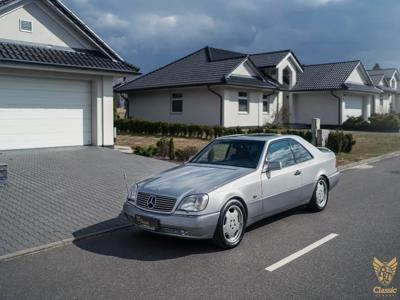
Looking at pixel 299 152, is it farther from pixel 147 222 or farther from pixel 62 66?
pixel 62 66

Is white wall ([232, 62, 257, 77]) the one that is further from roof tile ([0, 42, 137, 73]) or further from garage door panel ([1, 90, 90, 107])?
garage door panel ([1, 90, 90, 107])

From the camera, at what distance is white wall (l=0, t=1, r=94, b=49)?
14273 millimetres

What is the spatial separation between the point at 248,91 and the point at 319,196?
71.6ft

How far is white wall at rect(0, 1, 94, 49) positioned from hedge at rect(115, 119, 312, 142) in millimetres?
8533

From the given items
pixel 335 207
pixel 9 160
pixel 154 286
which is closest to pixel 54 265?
pixel 154 286

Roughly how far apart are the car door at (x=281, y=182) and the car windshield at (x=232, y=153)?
0.21m

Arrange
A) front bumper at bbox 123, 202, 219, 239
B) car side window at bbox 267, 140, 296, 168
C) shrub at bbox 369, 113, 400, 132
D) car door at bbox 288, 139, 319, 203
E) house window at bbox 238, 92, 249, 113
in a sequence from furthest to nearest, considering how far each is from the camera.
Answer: shrub at bbox 369, 113, 400, 132
house window at bbox 238, 92, 249, 113
car door at bbox 288, 139, 319, 203
car side window at bbox 267, 140, 296, 168
front bumper at bbox 123, 202, 219, 239

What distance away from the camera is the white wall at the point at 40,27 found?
14273 mm

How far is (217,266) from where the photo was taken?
5082mm

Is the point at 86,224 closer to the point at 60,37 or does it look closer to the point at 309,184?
the point at 309,184

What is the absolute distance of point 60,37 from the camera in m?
15.5

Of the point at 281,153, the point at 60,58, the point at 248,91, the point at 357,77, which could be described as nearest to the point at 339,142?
the point at 60,58

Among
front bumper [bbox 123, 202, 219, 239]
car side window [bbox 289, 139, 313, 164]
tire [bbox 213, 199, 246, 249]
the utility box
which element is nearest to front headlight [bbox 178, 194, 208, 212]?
front bumper [bbox 123, 202, 219, 239]

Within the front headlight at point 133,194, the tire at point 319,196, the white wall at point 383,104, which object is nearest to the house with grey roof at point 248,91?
the white wall at point 383,104
